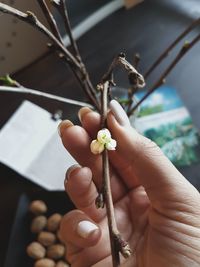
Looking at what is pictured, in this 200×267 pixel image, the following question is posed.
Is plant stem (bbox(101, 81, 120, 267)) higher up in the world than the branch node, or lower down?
lower down

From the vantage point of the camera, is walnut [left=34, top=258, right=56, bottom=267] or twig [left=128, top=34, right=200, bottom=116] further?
walnut [left=34, top=258, right=56, bottom=267]

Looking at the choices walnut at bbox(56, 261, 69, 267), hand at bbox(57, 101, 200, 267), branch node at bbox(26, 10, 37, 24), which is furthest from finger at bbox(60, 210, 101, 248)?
branch node at bbox(26, 10, 37, 24)

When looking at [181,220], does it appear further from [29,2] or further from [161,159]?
[29,2]

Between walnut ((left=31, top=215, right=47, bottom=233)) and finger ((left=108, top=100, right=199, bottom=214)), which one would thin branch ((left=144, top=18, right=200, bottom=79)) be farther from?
walnut ((left=31, top=215, right=47, bottom=233))

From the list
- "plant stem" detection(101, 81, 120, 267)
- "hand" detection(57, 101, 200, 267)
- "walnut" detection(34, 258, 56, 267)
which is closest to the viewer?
"plant stem" detection(101, 81, 120, 267)

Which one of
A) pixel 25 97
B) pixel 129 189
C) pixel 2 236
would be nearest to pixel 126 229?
pixel 129 189

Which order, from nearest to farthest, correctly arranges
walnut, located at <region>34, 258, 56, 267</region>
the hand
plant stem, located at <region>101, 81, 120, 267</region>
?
plant stem, located at <region>101, 81, 120, 267</region>, the hand, walnut, located at <region>34, 258, 56, 267</region>

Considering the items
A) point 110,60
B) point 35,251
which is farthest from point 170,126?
point 35,251
